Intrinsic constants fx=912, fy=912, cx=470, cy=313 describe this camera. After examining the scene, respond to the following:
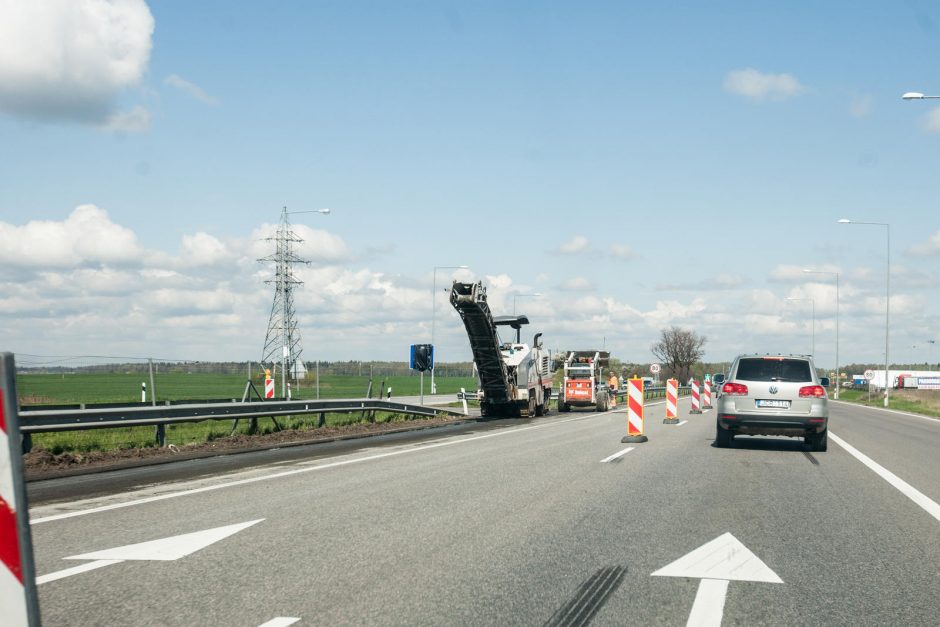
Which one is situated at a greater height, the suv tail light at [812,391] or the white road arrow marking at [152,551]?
the suv tail light at [812,391]

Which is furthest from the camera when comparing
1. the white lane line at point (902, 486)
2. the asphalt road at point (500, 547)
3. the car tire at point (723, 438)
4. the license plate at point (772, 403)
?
the car tire at point (723, 438)

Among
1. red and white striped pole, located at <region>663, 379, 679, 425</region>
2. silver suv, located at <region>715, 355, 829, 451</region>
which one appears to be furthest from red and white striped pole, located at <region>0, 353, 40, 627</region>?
red and white striped pole, located at <region>663, 379, 679, 425</region>

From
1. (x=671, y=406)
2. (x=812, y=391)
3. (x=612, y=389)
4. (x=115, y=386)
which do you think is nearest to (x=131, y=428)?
(x=115, y=386)

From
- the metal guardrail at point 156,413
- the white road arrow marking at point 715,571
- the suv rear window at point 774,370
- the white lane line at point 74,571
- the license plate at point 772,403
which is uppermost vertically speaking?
the suv rear window at point 774,370

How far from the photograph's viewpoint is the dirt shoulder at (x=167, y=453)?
14.2m

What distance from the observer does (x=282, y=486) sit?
11.5 m

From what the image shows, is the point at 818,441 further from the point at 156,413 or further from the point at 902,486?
the point at 156,413

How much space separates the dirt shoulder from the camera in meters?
14.2

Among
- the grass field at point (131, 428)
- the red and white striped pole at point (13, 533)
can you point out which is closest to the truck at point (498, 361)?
the grass field at point (131, 428)

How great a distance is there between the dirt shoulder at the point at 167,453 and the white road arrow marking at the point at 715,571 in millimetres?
9681

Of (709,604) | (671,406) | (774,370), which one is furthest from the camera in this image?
(671,406)

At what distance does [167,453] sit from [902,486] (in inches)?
485

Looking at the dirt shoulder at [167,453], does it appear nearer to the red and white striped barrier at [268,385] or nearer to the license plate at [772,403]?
the red and white striped barrier at [268,385]

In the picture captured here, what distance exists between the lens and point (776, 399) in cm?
1723
